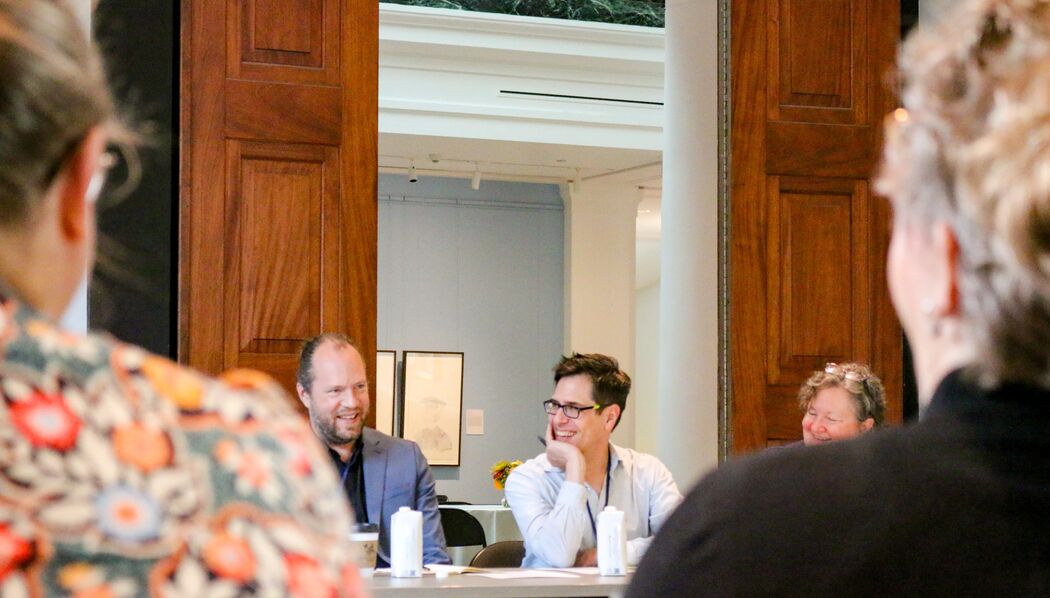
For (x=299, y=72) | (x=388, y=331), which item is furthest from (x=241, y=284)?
(x=388, y=331)

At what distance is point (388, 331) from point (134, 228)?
729 centimetres

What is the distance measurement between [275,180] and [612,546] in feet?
5.83

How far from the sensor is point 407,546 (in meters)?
3.97

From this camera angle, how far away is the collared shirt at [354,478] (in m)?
4.59

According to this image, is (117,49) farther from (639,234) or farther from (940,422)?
(639,234)

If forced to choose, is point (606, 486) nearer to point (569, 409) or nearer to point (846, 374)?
point (569, 409)

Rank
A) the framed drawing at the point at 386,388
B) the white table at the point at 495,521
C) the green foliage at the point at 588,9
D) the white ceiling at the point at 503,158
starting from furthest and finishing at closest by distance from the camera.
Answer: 1. the framed drawing at the point at 386,388
2. the white ceiling at the point at 503,158
3. the white table at the point at 495,521
4. the green foliage at the point at 588,9

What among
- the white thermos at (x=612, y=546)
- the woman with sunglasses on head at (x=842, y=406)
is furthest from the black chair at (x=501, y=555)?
the woman with sunglasses on head at (x=842, y=406)

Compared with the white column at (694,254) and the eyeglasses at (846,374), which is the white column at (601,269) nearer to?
the white column at (694,254)

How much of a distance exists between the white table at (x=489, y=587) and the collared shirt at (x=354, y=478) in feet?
2.20

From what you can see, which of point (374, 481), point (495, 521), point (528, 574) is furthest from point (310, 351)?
point (495, 521)

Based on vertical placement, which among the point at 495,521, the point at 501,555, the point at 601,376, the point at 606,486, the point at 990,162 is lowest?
the point at 495,521

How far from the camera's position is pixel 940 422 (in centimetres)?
88

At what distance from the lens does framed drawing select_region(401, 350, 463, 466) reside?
11.7m
